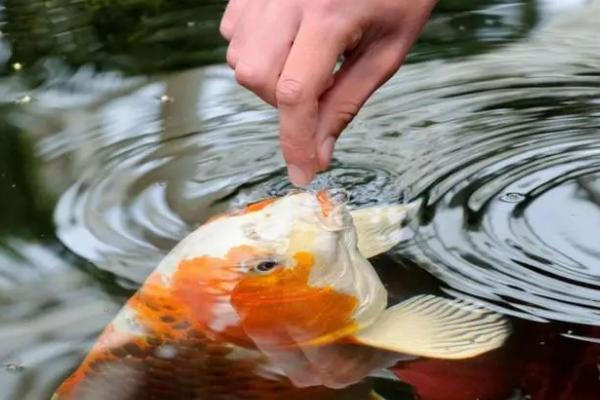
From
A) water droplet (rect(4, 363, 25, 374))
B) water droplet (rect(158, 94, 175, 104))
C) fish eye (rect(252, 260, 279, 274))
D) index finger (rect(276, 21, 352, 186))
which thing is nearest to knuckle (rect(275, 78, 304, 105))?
index finger (rect(276, 21, 352, 186))

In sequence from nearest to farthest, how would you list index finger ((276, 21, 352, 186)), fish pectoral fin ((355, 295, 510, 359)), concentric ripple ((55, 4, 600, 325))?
index finger ((276, 21, 352, 186)) < fish pectoral fin ((355, 295, 510, 359)) < concentric ripple ((55, 4, 600, 325))

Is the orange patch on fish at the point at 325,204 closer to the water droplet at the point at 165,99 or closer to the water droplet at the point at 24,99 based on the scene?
the water droplet at the point at 165,99

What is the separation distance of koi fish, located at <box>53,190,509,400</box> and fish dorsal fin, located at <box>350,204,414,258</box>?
7 centimetres

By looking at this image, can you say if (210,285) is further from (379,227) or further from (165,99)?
(165,99)

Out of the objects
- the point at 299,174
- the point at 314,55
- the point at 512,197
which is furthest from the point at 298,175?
the point at 512,197

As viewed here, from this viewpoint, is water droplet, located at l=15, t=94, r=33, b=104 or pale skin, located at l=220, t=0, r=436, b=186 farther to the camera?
water droplet, located at l=15, t=94, r=33, b=104

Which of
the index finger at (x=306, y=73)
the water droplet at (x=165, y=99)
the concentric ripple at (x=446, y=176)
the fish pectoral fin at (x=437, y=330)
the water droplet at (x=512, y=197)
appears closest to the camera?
the index finger at (x=306, y=73)

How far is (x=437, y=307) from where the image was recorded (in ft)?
3.18

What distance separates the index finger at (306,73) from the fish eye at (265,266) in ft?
0.52

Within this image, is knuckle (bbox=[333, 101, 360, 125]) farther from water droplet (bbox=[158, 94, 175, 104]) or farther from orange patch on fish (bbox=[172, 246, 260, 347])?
water droplet (bbox=[158, 94, 175, 104])

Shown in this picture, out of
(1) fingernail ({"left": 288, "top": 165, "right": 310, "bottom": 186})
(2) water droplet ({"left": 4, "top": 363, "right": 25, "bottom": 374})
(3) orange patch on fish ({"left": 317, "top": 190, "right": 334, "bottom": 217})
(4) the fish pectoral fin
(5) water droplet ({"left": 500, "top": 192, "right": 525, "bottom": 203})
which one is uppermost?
(1) fingernail ({"left": 288, "top": 165, "right": 310, "bottom": 186})

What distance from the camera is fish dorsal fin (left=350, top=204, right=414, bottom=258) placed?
107cm

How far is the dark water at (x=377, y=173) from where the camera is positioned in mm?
952

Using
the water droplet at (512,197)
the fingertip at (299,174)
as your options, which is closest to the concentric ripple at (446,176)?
the water droplet at (512,197)
